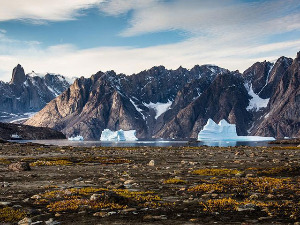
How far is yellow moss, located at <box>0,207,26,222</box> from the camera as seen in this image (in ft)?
41.5

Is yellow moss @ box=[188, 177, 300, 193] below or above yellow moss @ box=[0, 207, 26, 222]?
below

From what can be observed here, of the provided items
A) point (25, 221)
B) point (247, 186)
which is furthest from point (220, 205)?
point (25, 221)

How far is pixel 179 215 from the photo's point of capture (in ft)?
42.1

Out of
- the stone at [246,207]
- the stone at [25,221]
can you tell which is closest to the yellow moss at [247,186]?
the stone at [246,207]

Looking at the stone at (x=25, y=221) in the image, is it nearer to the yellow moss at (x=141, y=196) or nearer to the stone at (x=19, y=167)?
the yellow moss at (x=141, y=196)

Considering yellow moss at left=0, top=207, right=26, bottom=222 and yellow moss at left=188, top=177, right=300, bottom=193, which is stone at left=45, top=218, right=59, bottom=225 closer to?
yellow moss at left=0, top=207, right=26, bottom=222

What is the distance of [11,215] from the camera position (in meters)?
13.1

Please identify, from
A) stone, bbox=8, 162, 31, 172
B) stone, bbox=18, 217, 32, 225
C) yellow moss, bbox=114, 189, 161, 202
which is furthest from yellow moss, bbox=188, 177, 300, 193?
stone, bbox=8, 162, 31, 172

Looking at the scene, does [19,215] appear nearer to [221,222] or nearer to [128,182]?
[221,222]

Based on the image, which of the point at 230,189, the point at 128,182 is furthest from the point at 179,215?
the point at 128,182

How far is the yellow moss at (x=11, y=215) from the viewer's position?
499 inches

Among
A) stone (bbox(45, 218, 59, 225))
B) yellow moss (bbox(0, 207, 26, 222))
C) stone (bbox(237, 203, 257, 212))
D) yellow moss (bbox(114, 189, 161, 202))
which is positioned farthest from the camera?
yellow moss (bbox(114, 189, 161, 202))

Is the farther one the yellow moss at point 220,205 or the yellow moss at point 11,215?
the yellow moss at point 220,205

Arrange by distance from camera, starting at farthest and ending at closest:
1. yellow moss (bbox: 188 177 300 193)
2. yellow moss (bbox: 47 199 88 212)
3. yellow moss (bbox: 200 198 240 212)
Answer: yellow moss (bbox: 188 177 300 193) → yellow moss (bbox: 47 199 88 212) → yellow moss (bbox: 200 198 240 212)
